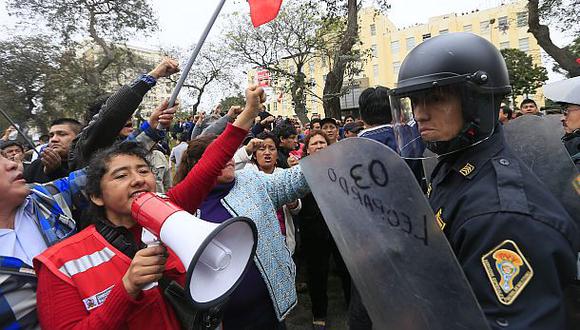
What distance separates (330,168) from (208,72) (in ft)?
112

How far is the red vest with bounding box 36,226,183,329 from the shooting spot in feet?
4.79

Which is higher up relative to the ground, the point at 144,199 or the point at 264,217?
the point at 144,199

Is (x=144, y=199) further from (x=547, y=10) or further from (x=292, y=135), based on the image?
(x=547, y=10)

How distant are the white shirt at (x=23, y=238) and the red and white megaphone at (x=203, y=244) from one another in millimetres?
735

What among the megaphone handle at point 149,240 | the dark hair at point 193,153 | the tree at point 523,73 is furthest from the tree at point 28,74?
the tree at point 523,73

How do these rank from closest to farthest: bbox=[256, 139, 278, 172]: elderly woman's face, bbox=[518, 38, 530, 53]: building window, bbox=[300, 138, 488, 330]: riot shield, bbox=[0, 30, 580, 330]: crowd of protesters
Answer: bbox=[300, 138, 488, 330]: riot shield → bbox=[0, 30, 580, 330]: crowd of protesters → bbox=[256, 139, 278, 172]: elderly woman's face → bbox=[518, 38, 530, 53]: building window

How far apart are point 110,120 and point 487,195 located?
2.29m

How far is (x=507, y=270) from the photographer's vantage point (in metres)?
1.01

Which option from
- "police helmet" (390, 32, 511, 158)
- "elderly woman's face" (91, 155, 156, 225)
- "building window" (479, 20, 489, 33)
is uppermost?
"police helmet" (390, 32, 511, 158)

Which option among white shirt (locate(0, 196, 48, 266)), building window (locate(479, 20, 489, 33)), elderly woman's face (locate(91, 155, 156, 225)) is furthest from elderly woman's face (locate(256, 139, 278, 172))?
building window (locate(479, 20, 489, 33))

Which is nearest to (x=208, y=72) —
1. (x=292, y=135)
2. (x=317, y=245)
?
(x=292, y=135)

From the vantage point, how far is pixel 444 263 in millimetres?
976

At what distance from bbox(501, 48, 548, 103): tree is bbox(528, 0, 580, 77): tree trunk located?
21.4 meters

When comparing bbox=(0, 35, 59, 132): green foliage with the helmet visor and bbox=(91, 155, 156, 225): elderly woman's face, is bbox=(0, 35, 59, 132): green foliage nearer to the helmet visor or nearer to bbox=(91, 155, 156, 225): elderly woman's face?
bbox=(91, 155, 156, 225): elderly woman's face
